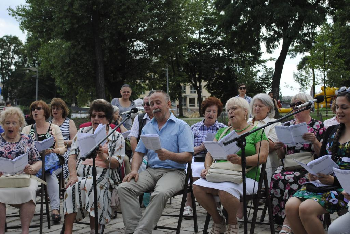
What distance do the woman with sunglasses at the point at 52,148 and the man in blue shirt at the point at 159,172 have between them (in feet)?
5.29

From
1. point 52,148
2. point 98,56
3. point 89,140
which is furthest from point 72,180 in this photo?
point 98,56

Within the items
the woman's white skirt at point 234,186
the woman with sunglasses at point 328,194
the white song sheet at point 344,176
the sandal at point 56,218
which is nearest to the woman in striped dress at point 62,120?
the sandal at point 56,218

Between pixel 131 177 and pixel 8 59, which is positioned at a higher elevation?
pixel 8 59

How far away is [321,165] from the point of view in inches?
151

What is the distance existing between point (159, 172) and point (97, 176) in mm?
740

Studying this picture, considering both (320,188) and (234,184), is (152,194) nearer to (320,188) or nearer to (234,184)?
(234,184)

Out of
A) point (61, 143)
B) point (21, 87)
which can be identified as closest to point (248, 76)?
point (61, 143)

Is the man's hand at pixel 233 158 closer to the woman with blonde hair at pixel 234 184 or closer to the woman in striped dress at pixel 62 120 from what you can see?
the woman with blonde hair at pixel 234 184

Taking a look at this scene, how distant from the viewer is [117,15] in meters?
24.4

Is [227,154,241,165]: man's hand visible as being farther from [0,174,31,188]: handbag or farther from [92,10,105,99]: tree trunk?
[92,10,105,99]: tree trunk

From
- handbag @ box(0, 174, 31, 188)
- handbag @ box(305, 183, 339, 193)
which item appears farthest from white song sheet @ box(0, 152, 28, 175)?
handbag @ box(305, 183, 339, 193)

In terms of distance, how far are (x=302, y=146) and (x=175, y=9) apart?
22.4 metres

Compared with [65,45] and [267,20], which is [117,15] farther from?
[267,20]

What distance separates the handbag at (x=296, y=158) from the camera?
202 inches
